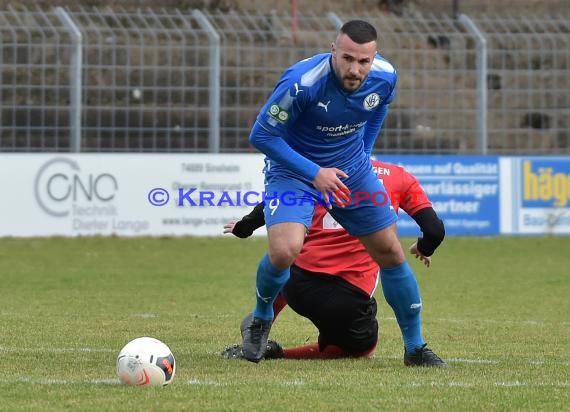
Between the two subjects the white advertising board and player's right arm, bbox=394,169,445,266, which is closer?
player's right arm, bbox=394,169,445,266

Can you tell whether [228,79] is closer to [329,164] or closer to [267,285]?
[329,164]

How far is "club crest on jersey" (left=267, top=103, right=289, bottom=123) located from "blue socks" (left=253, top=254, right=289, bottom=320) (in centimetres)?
89

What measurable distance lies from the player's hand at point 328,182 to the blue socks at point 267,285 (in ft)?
2.00

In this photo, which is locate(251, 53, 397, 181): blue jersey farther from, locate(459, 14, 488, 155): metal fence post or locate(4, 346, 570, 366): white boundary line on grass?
locate(459, 14, 488, 155): metal fence post

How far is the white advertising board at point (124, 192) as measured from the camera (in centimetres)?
2012

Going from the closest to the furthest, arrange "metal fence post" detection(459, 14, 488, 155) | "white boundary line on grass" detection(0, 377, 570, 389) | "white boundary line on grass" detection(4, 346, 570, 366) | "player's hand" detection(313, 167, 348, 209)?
1. "white boundary line on grass" detection(0, 377, 570, 389)
2. "player's hand" detection(313, 167, 348, 209)
3. "white boundary line on grass" detection(4, 346, 570, 366)
4. "metal fence post" detection(459, 14, 488, 155)

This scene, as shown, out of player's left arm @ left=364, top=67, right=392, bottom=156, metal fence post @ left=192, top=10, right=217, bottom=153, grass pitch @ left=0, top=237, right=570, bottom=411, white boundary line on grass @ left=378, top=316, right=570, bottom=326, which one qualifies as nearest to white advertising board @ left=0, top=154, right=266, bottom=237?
metal fence post @ left=192, top=10, right=217, bottom=153

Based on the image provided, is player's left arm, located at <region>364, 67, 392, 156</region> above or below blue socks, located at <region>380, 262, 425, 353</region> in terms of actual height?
above

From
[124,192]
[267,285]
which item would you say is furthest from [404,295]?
[124,192]

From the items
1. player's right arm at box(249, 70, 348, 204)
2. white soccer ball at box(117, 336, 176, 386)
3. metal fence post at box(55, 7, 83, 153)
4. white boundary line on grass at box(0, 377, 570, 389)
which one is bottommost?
white boundary line on grass at box(0, 377, 570, 389)

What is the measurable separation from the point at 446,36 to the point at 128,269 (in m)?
9.09

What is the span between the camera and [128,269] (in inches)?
628

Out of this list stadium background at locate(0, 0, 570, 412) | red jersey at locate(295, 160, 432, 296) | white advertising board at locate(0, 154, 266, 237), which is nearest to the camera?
red jersey at locate(295, 160, 432, 296)

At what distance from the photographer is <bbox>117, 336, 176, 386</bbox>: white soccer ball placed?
6.38m
